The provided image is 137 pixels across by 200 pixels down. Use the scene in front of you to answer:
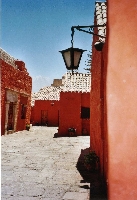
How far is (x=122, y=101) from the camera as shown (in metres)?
3.06

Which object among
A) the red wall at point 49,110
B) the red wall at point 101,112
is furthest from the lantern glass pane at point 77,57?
the red wall at point 49,110

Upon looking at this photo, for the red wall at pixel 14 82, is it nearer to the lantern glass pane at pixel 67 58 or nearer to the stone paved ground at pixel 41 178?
the stone paved ground at pixel 41 178

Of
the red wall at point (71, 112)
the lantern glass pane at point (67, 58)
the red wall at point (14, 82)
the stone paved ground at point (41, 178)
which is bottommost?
the stone paved ground at point (41, 178)

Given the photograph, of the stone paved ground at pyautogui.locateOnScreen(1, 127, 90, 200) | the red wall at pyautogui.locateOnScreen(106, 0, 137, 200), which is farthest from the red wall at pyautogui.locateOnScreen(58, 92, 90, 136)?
the red wall at pyautogui.locateOnScreen(106, 0, 137, 200)

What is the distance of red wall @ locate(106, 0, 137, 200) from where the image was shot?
2.94 metres

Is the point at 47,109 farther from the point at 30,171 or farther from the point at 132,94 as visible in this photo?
the point at 132,94

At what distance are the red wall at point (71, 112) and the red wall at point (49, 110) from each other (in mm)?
9710

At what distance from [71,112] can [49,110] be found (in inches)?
416

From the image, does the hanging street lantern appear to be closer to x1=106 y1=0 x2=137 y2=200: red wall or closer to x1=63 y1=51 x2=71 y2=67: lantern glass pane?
x1=63 y1=51 x2=71 y2=67: lantern glass pane

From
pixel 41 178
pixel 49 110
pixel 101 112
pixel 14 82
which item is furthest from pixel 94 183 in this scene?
pixel 49 110

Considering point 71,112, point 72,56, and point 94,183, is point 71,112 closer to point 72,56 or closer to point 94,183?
point 94,183

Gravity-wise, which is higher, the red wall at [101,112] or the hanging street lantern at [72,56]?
the hanging street lantern at [72,56]

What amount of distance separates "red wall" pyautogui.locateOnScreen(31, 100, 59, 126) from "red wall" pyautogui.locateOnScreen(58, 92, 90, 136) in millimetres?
9710

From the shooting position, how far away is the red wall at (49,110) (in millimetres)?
26172
